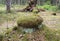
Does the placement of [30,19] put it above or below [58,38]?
above

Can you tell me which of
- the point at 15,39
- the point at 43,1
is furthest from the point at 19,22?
the point at 43,1

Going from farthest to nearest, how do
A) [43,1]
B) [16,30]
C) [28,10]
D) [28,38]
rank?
[43,1] → [28,10] → [16,30] → [28,38]

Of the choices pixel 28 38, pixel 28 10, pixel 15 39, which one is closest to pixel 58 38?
pixel 28 38

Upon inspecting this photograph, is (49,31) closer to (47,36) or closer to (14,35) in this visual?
(47,36)

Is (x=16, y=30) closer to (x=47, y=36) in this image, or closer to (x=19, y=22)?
(x=19, y=22)

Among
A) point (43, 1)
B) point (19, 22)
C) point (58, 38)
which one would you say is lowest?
point (43, 1)

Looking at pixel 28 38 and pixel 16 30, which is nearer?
pixel 28 38

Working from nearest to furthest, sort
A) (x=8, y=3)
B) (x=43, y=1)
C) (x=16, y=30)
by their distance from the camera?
1. (x=16, y=30)
2. (x=8, y=3)
3. (x=43, y=1)

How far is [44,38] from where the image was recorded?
884 centimetres

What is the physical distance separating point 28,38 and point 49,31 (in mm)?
1289

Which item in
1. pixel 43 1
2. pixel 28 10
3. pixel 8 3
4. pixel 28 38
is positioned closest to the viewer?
pixel 28 38

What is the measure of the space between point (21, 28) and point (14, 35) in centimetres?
49

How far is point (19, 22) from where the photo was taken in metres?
9.24

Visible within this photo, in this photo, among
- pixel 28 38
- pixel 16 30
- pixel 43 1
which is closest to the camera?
pixel 28 38
